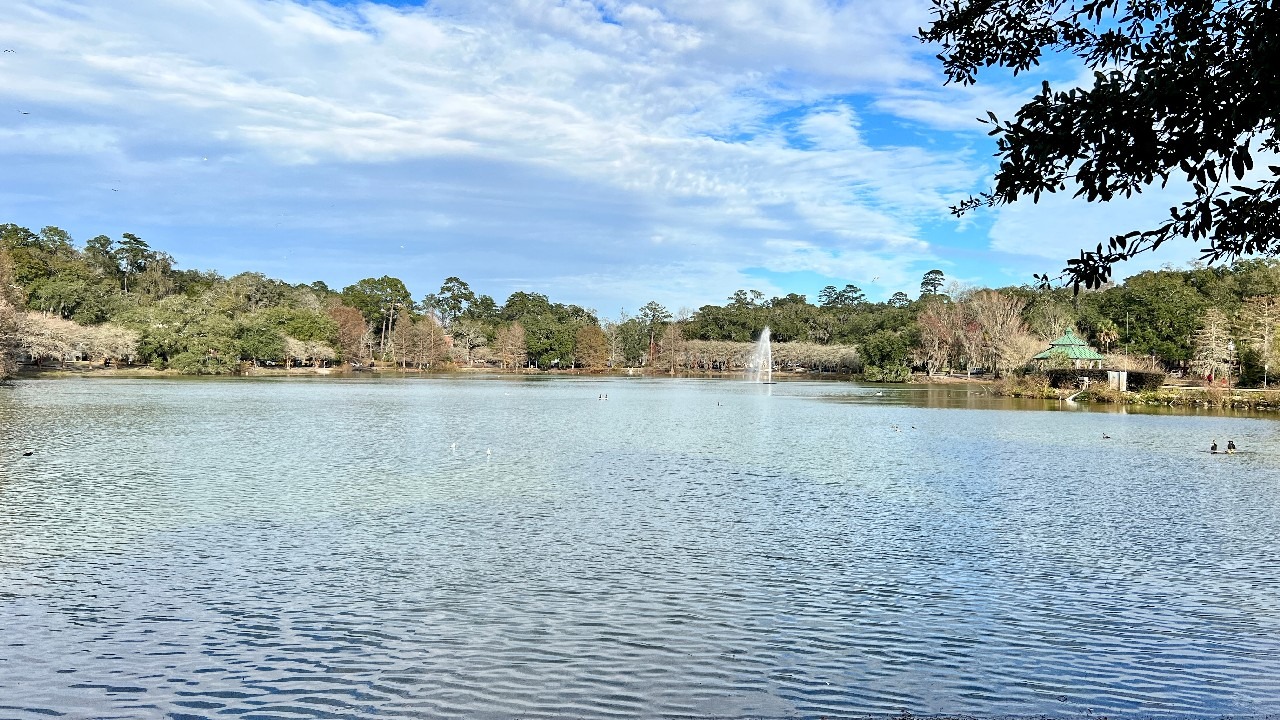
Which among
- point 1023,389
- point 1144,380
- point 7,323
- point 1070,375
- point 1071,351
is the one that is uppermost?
point 7,323

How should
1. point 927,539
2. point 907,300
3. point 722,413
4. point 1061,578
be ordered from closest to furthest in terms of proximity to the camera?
1. point 1061,578
2. point 927,539
3. point 722,413
4. point 907,300

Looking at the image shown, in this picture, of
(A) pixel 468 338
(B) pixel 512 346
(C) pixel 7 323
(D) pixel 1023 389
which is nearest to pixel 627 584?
(D) pixel 1023 389

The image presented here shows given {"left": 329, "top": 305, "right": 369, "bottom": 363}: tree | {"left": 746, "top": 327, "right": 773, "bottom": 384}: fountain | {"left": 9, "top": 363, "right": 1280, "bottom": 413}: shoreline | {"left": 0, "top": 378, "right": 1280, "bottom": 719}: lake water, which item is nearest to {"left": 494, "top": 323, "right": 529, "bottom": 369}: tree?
{"left": 9, "top": 363, "right": 1280, "bottom": 413}: shoreline

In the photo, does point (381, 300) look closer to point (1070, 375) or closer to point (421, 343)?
point (421, 343)

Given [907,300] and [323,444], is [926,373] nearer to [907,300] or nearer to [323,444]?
[907,300]

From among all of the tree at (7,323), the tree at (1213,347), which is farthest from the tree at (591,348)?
the tree at (1213,347)

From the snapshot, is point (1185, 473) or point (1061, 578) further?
point (1185, 473)

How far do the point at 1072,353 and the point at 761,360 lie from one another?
42637 mm

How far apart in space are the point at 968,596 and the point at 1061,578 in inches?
60.0

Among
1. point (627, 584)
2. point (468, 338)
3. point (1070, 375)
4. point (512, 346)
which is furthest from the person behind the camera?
point (468, 338)

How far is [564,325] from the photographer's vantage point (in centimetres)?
10994

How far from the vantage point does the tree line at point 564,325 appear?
65.9 meters

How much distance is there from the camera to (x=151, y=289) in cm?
9781

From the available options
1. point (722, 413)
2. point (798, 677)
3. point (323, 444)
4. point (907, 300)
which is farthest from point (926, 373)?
point (798, 677)
